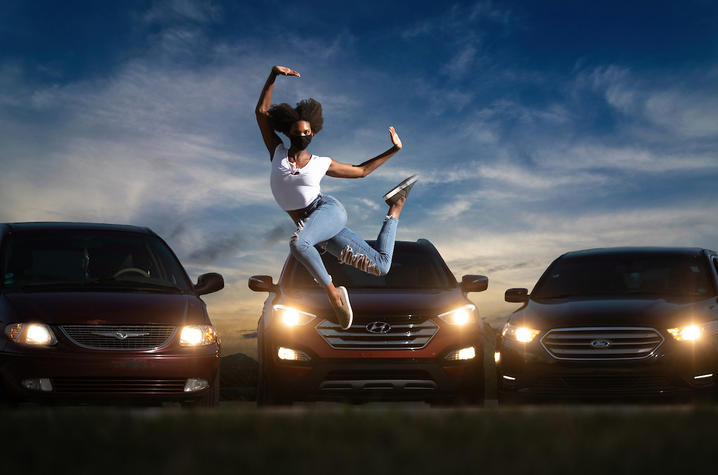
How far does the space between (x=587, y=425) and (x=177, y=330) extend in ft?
14.0

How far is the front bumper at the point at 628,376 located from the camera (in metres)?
8.66

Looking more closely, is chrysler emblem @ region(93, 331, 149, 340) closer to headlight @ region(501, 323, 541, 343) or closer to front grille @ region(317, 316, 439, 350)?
front grille @ region(317, 316, 439, 350)

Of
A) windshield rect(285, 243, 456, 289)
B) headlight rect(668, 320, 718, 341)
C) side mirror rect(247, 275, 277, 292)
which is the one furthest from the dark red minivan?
headlight rect(668, 320, 718, 341)

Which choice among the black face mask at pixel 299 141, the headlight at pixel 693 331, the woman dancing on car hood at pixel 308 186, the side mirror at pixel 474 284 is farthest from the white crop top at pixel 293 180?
the headlight at pixel 693 331

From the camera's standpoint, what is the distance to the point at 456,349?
29.3ft

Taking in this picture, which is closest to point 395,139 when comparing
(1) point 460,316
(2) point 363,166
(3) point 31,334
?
(2) point 363,166

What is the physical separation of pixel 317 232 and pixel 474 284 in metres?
2.89

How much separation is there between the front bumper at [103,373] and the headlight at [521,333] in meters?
3.37

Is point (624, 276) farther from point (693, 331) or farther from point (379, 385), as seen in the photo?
point (379, 385)

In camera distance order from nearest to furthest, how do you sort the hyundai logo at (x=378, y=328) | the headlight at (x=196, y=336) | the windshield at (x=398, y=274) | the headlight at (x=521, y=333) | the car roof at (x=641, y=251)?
1. the headlight at (x=196, y=336)
2. the hyundai logo at (x=378, y=328)
3. the headlight at (x=521, y=333)
4. the windshield at (x=398, y=274)
5. the car roof at (x=641, y=251)

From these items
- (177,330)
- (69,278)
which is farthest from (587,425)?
(69,278)

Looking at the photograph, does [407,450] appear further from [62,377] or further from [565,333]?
[565,333]

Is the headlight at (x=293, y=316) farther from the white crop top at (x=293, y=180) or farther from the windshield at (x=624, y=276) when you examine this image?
the windshield at (x=624, y=276)

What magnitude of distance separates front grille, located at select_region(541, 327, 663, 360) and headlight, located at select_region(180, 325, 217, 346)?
3.49 m
